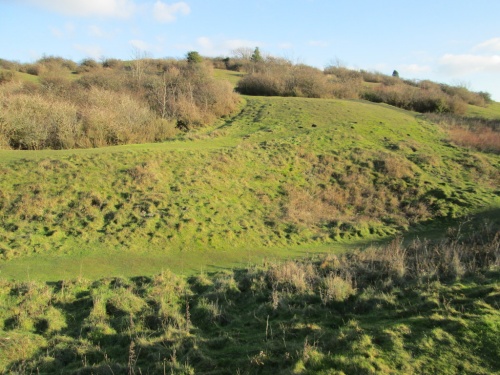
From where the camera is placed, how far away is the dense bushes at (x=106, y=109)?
19797 mm

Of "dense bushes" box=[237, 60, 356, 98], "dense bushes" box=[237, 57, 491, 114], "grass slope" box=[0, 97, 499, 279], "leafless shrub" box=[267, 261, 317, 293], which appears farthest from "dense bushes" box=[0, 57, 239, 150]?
"leafless shrub" box=[267, 261, 317, 293]

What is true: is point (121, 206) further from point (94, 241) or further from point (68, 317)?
point (68, 317)

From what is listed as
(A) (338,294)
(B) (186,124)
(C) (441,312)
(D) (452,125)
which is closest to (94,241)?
(A) (338,294)

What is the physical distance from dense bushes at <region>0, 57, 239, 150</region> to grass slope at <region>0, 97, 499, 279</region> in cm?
313

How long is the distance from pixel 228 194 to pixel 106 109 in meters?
10.6

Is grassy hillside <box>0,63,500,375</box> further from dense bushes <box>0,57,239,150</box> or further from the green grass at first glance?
dense bushes <box>0,57,239,150</box>

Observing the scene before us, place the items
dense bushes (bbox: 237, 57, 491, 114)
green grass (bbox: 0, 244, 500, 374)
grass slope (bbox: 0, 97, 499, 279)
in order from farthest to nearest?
dense bushes (bbox: 237, 57, 491, 114) → grass slope (bbox: 0, 97, 499, 279) → green grass (bbox: 0, 244, 500, 374)

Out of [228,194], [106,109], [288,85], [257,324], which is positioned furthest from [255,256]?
[288,85]

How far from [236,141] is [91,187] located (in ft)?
30.1

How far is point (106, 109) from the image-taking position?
22031 millimetres

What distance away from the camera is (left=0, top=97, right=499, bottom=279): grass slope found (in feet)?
38.4

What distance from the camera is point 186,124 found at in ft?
84.3

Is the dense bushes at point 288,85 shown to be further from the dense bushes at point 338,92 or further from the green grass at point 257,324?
the green grass at point 257,324

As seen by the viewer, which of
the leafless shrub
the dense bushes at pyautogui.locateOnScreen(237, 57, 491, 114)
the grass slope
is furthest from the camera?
the dense bushes at pyautogui.locateOnScreen(237, 57, 491, 114)
